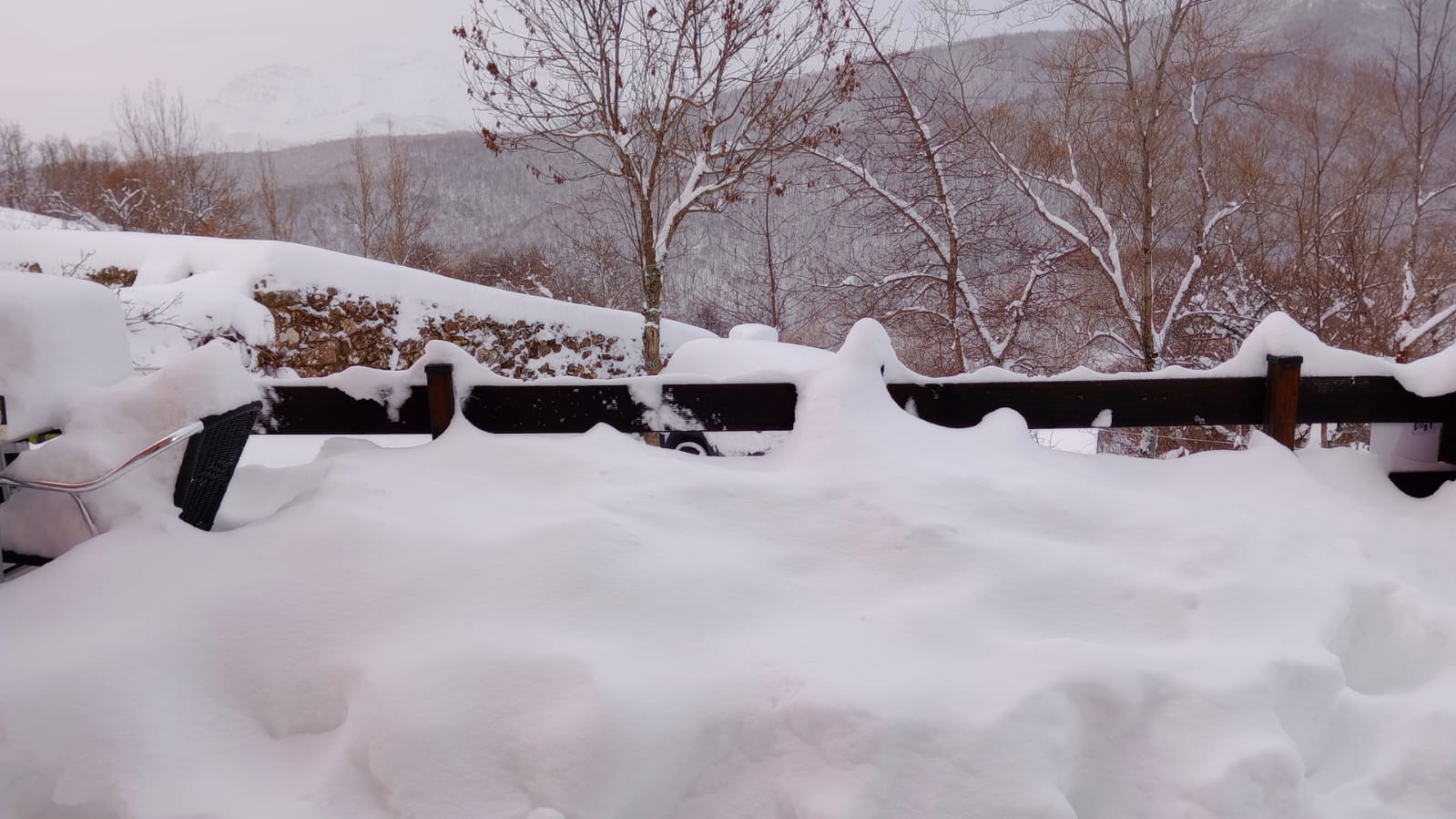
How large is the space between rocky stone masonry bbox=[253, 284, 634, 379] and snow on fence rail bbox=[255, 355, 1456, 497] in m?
6.98

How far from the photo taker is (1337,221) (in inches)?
495

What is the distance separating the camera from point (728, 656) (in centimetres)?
186

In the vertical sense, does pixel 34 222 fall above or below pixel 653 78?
below

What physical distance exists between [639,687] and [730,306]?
20668 mm

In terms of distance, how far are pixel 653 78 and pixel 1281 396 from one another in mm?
8492

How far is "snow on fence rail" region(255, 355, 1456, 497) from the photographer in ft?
9.96

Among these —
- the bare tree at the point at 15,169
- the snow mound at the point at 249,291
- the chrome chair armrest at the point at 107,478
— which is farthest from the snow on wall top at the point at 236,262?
the bare tree at the point at 15,169

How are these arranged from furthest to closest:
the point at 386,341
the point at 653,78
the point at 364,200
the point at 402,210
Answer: the point at 402,210
the point at 364,200
the point at 386,341
the point at 653,78

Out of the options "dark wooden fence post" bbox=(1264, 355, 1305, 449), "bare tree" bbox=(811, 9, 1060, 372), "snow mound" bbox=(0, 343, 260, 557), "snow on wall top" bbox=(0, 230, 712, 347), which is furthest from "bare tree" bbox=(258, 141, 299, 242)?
"dark wooden fence post" bbox=(1264, 355, 1305, 449)

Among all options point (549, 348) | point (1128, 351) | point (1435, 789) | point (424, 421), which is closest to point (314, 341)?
point (549, 348)

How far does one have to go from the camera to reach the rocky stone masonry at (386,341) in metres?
10.3

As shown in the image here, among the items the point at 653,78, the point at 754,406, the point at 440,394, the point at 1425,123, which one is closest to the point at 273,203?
the point at 653,78

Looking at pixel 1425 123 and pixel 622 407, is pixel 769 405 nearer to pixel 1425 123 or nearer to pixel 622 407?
pixel 622 407

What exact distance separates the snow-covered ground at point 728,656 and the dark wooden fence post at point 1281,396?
52cm
